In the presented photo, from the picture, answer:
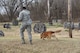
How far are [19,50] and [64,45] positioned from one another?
2.25m

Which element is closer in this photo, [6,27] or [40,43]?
[40,43]

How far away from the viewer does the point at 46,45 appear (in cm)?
1238

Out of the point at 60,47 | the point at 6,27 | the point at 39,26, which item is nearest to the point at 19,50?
the point at 60,47

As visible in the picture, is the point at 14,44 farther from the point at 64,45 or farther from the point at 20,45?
the point at 64,45

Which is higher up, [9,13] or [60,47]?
[60,47]

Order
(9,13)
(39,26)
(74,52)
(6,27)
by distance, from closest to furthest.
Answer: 1. (74,52)
2. (39,26)
3. (6,27)
4. (9,13)

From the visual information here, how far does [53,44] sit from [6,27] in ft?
77.9

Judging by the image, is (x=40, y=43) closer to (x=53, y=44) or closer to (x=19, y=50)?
(x=53, y=44)

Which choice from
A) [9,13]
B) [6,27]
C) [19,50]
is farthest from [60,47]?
[9,13]

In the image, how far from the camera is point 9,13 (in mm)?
63000

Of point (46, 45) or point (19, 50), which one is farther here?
point (46, 45)

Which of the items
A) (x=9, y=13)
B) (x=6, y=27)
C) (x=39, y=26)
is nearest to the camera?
(x=39, y=26)

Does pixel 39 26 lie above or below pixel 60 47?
below

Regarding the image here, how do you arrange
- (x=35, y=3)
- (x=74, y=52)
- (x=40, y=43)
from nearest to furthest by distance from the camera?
(x=74, y=52)
(x=40, y=43)
(x=35, y=3)
